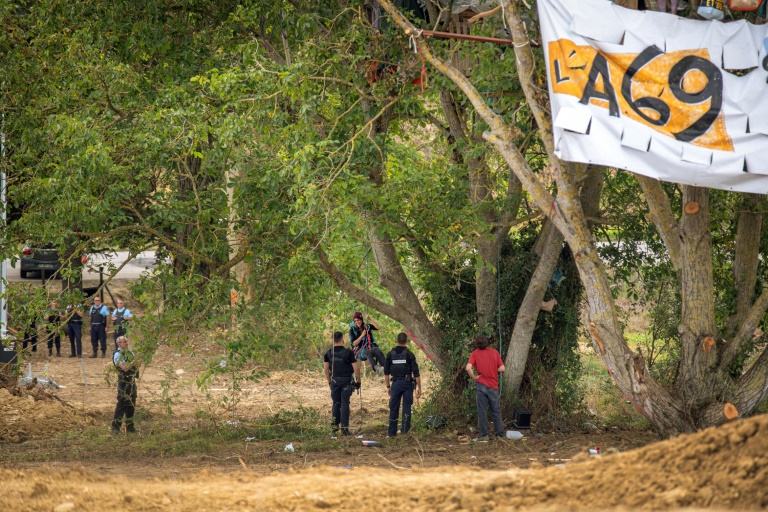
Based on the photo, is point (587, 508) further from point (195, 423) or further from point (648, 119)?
point (195, 423)

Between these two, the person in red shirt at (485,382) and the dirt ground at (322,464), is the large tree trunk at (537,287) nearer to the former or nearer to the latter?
the person in red shirt at (485,382)

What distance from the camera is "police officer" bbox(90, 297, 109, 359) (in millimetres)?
21000

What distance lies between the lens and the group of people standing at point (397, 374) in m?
11.9

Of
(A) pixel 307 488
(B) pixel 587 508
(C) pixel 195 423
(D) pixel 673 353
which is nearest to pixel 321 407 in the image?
(C) pixel 195 423

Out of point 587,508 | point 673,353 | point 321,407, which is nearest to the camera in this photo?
point 587,508

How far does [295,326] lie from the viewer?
13.9m

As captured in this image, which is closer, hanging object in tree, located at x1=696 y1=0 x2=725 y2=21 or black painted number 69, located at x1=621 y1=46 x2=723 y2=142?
black painted number 69, located at x1=621 y1=46 x2=723 y2=142

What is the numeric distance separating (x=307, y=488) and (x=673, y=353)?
8439 millimetres

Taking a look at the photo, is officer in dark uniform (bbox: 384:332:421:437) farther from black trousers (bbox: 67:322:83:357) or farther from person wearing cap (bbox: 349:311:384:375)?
black trousers (bbox: 67:322:83:357)

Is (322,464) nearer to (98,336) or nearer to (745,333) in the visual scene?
(745,333)

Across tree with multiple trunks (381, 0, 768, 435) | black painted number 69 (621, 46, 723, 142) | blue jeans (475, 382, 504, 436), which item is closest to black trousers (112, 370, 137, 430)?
blue jeans (475, 382, 504, 436)

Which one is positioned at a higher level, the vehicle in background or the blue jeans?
the vehicle in background

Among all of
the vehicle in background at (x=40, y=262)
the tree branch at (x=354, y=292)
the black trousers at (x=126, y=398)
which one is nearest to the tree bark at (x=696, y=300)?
the tree branch at (x=354, y=292)

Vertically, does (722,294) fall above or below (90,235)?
below
